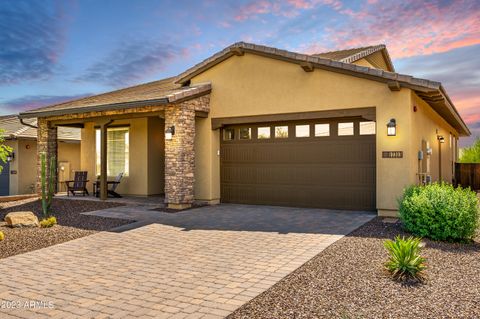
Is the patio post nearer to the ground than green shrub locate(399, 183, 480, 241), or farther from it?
farther from it

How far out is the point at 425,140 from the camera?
12.5 meters

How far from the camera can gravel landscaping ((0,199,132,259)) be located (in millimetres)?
7633

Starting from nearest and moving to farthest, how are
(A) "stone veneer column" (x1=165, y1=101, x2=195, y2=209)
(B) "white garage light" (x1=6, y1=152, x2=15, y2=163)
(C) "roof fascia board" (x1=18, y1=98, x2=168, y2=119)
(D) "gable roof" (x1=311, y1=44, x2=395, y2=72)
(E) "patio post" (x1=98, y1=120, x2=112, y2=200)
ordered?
(C) "roof fascia board" (x1=18, y1=98, x2=168, y2=119)
(A) "stone veneer column" (x1=165, y1=101, x2=195, y2=209)
(E) "patio post" (x1=98, y1=120, x2=112, y2=200)
(D) "gable roof" (x1=311, y1=44, x2=395, y2=72)
(B) "white garage light" (x1=6, y1=152, x2=15, y2=163)

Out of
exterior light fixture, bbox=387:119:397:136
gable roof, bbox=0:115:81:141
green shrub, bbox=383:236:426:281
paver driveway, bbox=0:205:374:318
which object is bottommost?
paver driveway, bbox=0:205:374:318

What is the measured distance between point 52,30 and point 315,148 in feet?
37.9

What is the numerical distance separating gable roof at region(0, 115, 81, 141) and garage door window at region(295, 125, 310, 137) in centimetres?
1409

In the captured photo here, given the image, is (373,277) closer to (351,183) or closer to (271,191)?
(351,183)

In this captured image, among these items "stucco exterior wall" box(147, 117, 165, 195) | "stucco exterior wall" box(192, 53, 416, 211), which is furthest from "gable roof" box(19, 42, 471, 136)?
"stucco exterior wall" box(147, 117, 165, 195)

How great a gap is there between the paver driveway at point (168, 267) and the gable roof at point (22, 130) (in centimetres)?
1329

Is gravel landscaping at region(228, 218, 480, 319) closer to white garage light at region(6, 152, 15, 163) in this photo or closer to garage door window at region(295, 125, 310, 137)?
garage door window at region(295, 125, 310, 137)

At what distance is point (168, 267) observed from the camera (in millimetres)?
5957

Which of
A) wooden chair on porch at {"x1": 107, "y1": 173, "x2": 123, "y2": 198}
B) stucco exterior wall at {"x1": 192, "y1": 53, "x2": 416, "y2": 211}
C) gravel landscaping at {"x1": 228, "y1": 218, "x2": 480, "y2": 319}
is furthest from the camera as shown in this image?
wooden chair on porch at {"x1": 107, "y1": 173, "x2": 123, "y2": 198}

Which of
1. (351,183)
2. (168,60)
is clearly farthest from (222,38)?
(351,183)

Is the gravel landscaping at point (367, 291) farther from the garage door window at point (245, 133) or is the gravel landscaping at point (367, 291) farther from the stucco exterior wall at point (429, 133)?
the garage door window at point (245, 133)
